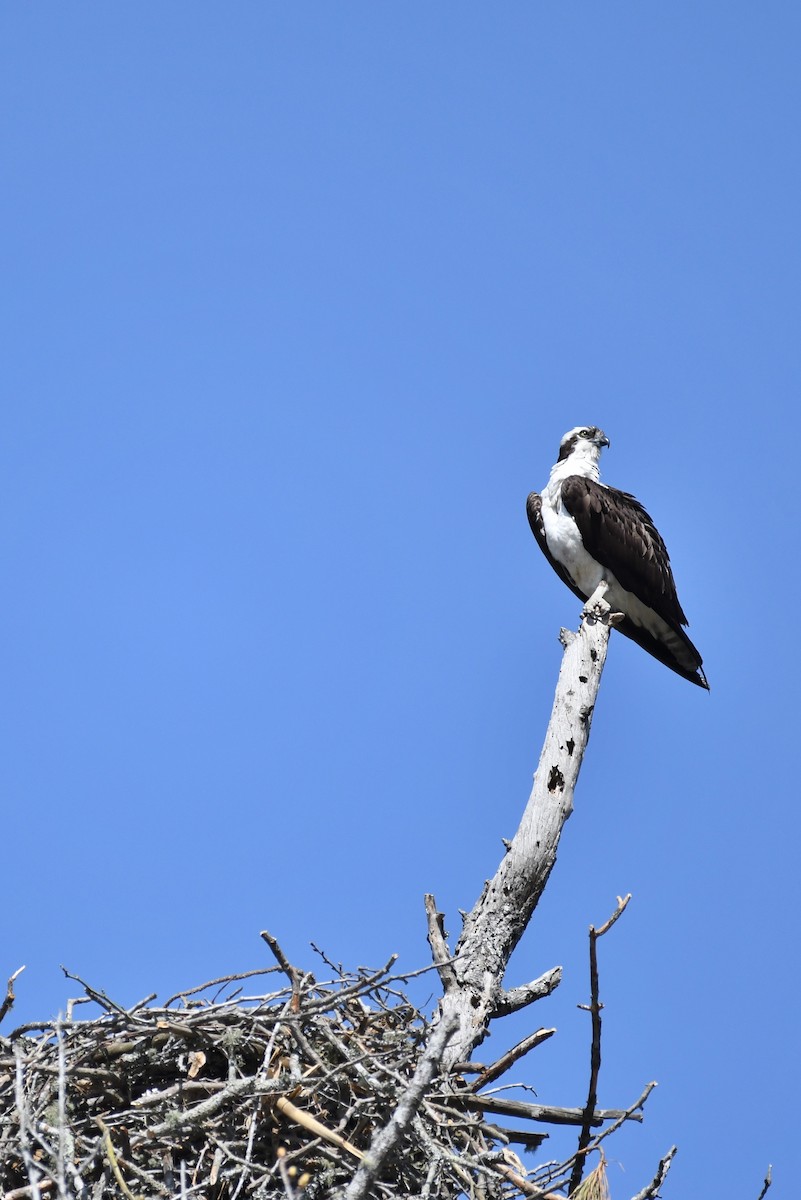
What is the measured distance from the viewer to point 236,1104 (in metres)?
4.95

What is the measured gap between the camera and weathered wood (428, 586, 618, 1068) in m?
5.80

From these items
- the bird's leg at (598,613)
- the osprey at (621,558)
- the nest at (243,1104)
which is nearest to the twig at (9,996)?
the nest at (243,1104)

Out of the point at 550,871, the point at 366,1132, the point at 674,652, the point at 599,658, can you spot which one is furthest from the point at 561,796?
the point at 674,652

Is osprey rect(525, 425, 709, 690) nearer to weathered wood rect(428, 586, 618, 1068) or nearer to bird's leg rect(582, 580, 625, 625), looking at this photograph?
bird's leg rect(582, 580, 625, 625)

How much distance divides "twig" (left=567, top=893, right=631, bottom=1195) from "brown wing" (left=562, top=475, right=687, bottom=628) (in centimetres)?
546

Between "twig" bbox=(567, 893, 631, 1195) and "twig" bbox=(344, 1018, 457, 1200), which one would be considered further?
"twig" bbox=(567, 893, 631, 1195)

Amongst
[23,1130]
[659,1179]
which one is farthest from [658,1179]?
[23,1130]

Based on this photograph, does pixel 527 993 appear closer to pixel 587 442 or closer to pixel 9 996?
pixel 9 996

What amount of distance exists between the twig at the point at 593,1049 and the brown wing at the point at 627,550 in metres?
5.46

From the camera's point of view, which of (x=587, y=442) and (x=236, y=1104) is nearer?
(x=236, y=1104)

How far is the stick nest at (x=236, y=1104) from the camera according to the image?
4730 millimetres

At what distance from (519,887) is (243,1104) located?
1.76m

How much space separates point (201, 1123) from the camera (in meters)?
4.88

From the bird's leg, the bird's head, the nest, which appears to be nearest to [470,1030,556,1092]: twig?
the nest
